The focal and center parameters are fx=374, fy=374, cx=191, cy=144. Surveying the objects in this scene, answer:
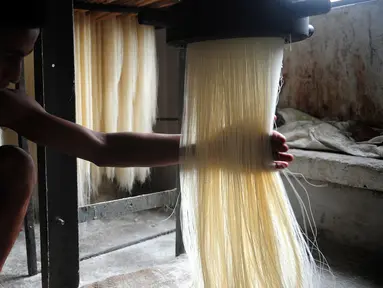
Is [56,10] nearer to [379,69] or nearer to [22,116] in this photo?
[22,116]

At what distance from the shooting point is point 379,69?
175 centimetres

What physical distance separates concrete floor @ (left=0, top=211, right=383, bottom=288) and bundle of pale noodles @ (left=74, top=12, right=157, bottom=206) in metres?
0.25

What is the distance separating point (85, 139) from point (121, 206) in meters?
0.88

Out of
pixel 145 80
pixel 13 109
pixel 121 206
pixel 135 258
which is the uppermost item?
pixel 145 80

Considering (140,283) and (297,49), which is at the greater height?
(297,49)

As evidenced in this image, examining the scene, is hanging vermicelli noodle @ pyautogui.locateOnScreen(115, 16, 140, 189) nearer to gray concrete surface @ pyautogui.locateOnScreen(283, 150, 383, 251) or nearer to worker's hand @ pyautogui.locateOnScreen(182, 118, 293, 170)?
gray concrete surface @ pyautogui.locateOnScreen(283, 150, 383, 251)

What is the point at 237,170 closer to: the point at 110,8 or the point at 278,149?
the point at 278,149

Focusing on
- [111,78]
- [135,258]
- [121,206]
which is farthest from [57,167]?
[111,78]

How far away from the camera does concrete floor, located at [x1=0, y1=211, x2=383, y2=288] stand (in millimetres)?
1373

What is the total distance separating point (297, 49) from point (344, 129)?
0.52 m

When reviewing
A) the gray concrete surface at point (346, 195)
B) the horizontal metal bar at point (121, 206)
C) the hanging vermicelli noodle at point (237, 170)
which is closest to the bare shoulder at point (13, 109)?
the hanging vermicelli noodle at point (237, 170)

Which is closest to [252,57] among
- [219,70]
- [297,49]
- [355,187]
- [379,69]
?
[219,70]

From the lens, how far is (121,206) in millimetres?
1502

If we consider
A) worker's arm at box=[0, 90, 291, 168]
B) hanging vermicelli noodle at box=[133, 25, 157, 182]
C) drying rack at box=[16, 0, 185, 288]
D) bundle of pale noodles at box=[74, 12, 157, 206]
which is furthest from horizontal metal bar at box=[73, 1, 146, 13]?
worker's arm at box=[0, 90, 291, 168]
